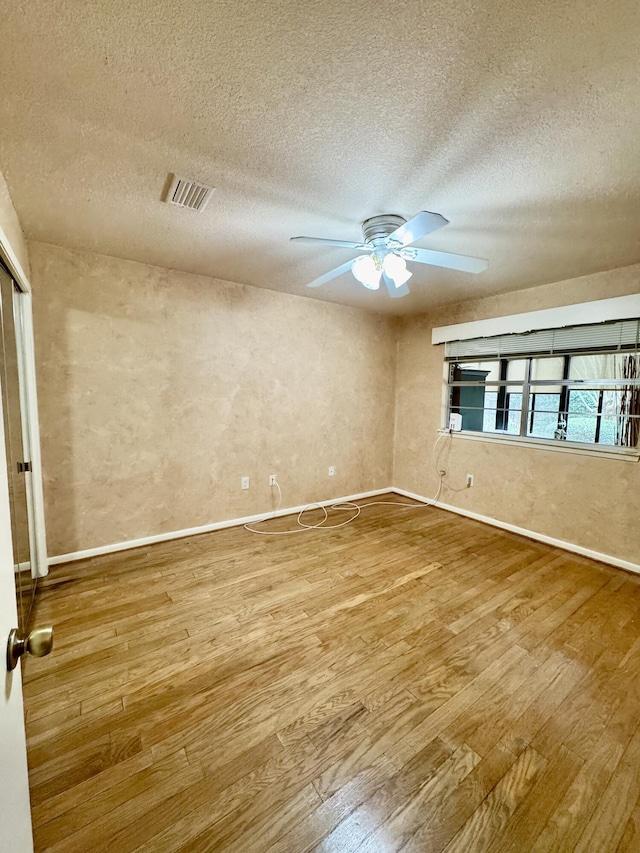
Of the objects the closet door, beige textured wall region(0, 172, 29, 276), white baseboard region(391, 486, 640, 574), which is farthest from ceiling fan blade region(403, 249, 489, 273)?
white baseboard region(391, 486, 640, 574)

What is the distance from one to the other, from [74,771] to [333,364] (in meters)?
3.54

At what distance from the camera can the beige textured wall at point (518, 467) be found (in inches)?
109

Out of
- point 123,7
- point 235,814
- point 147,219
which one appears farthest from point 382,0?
point 235,814

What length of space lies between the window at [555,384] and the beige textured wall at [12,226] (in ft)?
12.4

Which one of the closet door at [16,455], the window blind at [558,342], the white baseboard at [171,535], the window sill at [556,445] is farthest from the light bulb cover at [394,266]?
the white baseboard at [171,535]

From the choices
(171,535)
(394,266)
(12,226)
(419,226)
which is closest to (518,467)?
(394,266)

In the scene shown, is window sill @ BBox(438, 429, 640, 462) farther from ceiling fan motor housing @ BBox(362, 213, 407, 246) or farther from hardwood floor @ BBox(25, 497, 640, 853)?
ceiling fan motor housing @ BBox(362, 213, 407, 246)

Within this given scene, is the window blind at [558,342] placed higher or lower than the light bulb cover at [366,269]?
lower

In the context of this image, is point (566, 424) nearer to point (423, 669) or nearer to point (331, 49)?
point (423, 669)

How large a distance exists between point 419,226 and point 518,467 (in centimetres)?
271

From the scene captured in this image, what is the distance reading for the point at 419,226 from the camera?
1.59 m

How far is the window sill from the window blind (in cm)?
81

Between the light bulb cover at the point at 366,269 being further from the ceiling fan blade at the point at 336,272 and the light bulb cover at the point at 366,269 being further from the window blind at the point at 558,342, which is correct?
the window blind at the point at 558,342

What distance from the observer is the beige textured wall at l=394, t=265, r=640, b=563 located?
278 centimetres
